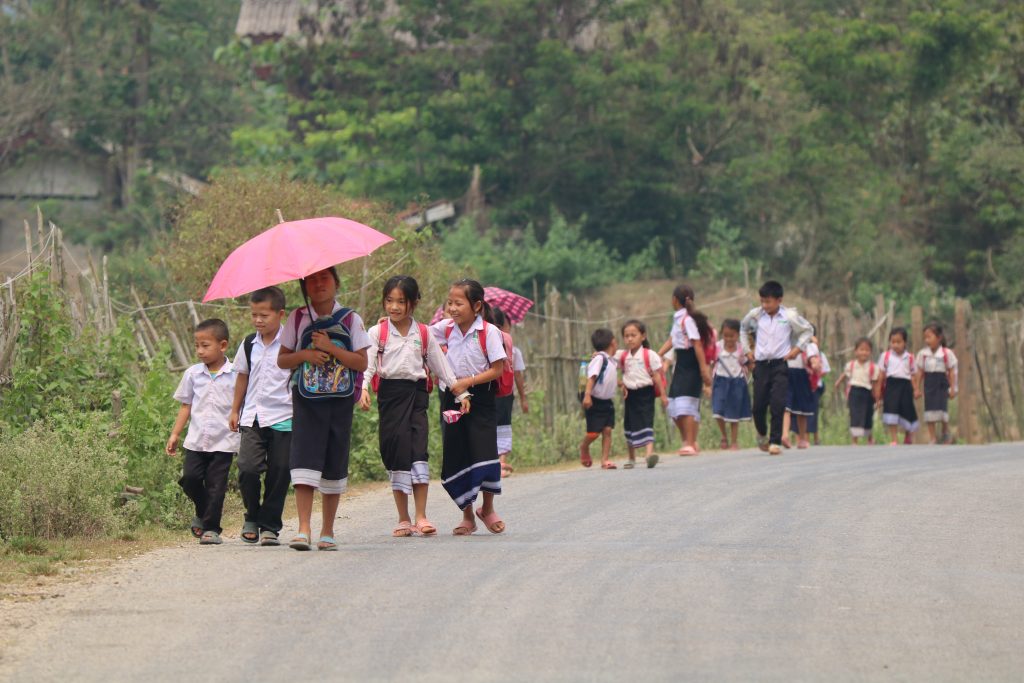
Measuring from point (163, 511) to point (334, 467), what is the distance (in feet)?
8.67

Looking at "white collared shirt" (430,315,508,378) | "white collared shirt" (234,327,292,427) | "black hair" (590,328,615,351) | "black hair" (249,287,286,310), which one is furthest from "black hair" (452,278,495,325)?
"black hair" (590,328,615,351)

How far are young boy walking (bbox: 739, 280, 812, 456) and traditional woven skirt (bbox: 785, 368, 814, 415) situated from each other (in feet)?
5.69

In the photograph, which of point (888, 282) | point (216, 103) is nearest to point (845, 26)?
point (888, 282)

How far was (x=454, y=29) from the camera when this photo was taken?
3359 centimetres

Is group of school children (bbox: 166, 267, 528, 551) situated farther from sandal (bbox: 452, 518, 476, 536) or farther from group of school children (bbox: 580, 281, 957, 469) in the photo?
group of school children (bbox: 580, 281, 957, 469)

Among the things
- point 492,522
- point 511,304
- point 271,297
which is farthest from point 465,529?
point 511,304

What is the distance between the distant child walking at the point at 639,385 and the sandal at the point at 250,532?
6882mm

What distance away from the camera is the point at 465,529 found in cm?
1073

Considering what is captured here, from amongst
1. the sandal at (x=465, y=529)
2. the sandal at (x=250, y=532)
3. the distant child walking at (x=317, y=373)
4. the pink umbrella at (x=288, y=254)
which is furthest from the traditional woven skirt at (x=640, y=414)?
the pink umbrella at (x=288, y=254)

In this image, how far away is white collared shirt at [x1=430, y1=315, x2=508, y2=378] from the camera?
34.9ft

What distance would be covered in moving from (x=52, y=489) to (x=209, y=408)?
41.9 inches

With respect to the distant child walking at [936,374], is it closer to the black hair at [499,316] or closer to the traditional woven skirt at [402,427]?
the black hair at [499,316]

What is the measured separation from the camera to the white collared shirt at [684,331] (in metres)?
17.3

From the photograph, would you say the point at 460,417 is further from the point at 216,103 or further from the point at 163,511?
the point at 216,103
